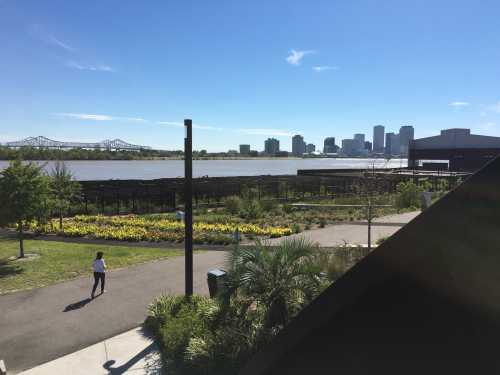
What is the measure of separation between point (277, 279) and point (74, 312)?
5619 millimetres

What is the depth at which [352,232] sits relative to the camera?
18.8 metres

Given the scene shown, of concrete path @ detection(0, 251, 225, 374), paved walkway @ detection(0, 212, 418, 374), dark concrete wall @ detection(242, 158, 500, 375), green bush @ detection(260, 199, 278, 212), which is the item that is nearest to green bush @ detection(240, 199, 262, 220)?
green bush @ detection(260, 199, 278, 212)

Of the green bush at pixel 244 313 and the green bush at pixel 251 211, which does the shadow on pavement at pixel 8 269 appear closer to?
the green bush at pixel 244 313

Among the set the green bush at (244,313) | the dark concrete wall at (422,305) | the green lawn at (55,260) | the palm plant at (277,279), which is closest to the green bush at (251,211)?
the green lawn at (55,260)

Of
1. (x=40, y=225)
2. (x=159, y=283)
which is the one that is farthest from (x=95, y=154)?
(x=159, y=283)

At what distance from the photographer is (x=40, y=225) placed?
20.3 metres

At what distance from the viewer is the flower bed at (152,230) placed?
17.7 meters

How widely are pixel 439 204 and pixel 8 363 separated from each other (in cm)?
779

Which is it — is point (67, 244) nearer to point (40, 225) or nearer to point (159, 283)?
point (40, 225)

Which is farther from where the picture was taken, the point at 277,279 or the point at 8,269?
the point at 8,269

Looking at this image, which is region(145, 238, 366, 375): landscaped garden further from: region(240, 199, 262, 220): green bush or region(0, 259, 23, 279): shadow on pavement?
region(240, 199, 262, 220): green bush

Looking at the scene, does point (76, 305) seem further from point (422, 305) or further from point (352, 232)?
point (352, 232)

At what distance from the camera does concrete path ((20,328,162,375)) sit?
6.63 meters

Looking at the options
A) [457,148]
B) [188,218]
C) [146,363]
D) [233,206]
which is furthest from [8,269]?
[457,148]
